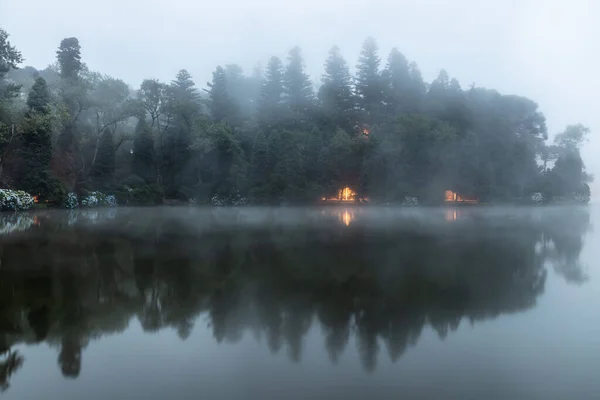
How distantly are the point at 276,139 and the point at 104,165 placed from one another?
1167cm

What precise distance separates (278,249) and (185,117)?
86.5 feet

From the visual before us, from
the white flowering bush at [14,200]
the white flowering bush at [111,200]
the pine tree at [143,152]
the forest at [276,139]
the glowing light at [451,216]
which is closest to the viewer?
the glowing light at [451,216]

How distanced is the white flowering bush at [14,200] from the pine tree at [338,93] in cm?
2258

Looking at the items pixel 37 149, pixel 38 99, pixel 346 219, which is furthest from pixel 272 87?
pixel 346 219

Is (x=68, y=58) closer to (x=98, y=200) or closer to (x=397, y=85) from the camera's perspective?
(x=98, y=200)

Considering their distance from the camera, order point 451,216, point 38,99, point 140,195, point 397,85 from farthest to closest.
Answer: point 397,85
point 140,195
point 38,99
point 451,216

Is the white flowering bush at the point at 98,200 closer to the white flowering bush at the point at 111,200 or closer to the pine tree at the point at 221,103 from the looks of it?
the white flowering bush at the point at 111,200

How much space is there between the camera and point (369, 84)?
40.0 meters

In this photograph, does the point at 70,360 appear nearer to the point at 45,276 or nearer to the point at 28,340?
the point at 28,340

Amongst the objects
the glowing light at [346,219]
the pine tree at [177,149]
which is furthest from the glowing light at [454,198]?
the pine tree at [177,149]

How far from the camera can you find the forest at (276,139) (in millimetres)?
27484

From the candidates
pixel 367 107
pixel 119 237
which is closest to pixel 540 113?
pixel 367 107

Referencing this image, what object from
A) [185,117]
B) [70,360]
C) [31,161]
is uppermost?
[185,117]

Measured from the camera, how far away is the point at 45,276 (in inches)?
265
